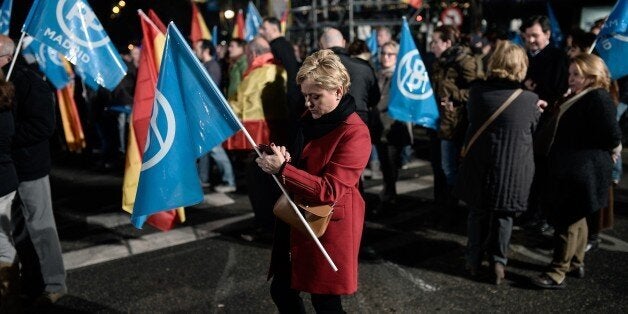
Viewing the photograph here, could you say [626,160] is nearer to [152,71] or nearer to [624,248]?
[624,248]

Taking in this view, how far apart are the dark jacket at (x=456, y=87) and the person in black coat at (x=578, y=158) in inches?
45.6

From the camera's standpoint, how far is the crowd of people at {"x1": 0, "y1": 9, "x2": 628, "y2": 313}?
258 cm

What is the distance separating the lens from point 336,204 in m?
2.59

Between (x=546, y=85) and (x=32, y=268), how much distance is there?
175 inches

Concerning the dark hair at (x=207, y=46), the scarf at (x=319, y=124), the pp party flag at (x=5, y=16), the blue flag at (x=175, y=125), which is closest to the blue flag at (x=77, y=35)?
the blue flag at (x=175, y=125)

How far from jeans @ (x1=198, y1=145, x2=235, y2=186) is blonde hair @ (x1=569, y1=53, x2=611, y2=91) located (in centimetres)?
448

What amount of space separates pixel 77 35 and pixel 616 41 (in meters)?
4.72

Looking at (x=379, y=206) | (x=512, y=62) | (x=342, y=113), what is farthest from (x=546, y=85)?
(x=342, y=113)

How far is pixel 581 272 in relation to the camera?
4.18m

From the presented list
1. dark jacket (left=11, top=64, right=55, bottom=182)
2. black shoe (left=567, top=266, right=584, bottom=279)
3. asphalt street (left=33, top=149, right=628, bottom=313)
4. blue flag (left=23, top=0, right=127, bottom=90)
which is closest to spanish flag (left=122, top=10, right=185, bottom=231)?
blue flag (left=23, top=0, right=127, bottom=90)

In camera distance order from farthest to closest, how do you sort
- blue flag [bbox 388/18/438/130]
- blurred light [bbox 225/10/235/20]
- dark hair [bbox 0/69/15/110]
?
blurred light [bbox 225/10/235/20] < blue flag [bbox 388/18/438/130] < dark hair [bbox 0/69/15/110]

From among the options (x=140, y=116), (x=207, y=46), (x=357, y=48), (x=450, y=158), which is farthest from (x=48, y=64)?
(x=450, y=158)

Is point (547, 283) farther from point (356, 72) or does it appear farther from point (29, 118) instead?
point (29, 118)

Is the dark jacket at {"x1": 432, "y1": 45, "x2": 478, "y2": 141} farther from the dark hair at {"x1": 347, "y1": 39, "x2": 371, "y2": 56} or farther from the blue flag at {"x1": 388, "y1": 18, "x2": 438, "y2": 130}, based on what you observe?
the dark hair at {"x1": 347, "y1": 39, "x2": 371, "y2": 56}
